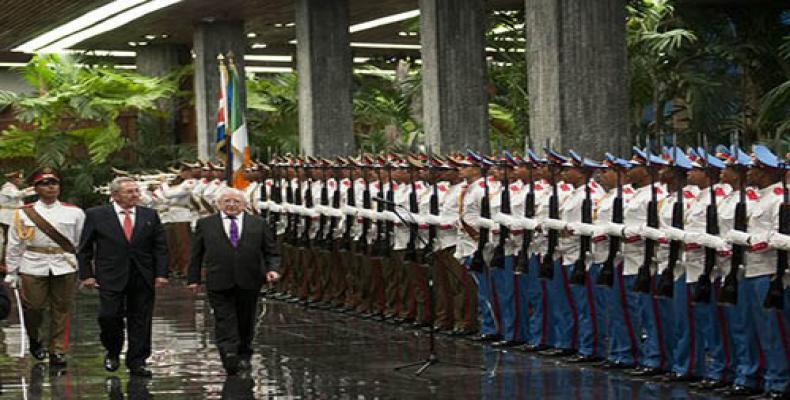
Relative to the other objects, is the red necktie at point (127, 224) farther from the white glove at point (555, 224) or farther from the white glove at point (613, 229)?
the white glove at point (613, 229)

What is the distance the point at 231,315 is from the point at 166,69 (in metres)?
23.2

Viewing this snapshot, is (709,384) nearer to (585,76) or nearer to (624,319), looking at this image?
(624,319)

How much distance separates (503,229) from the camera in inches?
567

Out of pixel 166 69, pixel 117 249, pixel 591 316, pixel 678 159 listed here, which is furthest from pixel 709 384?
pixel 166 69

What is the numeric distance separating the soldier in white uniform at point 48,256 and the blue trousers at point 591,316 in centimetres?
434

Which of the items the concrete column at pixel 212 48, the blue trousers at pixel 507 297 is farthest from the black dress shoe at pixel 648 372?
the concrete column at pixel 212 48

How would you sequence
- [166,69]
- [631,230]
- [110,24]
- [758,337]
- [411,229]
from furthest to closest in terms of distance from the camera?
[166,69]
[110,24]
[411,229]
[631,230]
[758,337]

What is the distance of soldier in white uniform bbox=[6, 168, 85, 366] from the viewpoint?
14.0m

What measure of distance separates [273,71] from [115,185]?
3108 cm

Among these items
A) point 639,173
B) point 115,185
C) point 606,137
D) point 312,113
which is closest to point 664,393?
point 639,173

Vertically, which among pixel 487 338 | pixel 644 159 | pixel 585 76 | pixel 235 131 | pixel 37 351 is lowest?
pixel 487 338

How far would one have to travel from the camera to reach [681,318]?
38.8 ft

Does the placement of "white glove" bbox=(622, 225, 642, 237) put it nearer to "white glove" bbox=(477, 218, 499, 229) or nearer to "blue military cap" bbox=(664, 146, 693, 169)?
"blue military cap" bbox=(664, 146, 693, 169)

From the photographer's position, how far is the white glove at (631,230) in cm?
1221
